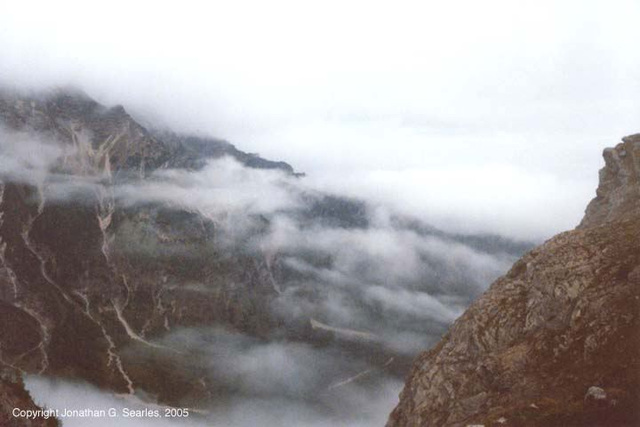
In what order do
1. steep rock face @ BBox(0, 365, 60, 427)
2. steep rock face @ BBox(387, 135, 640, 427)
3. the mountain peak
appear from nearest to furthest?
steep rock face @ BBox(387, 135, 640, 427) < steep rock face @ BBox(0, 365, 60, 427) < the mountain peak

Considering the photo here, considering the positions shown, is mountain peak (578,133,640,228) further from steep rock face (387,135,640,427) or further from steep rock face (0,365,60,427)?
steep rock face (0,365,60,427)

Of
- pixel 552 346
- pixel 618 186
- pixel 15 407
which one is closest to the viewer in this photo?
pixel 552 346

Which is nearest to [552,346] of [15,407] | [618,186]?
[618,186]

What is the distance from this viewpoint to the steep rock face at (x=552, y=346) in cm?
8138

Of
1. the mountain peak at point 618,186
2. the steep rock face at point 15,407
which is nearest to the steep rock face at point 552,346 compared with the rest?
the mountain peak at point 618,186

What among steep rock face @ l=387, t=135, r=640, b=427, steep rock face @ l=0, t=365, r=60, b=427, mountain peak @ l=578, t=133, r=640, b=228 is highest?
mountain peak @ l=578, t=133, r=640, b=228

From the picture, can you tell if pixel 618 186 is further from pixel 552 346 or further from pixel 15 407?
pixel 15 407

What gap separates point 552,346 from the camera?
341 ft

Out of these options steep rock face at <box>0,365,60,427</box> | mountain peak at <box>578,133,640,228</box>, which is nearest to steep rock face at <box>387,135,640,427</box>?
mountain peak at <box>578,133,640,228</box>

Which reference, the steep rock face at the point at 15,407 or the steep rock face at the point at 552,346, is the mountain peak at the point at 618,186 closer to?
the steep rock face at the point at 552,346

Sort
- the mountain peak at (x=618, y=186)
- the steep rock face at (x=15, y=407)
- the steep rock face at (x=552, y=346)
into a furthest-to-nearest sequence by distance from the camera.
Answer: the mountain peak at (x=618, y=186)
the steep rock face at (x=15, y=407)
the steep rock face at (x=552, y=346)

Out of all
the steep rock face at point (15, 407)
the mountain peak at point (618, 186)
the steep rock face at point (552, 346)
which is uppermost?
the mountain peak at point (618, 186)

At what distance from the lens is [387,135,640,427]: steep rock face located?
8138cm

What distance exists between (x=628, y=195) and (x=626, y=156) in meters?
16.7
